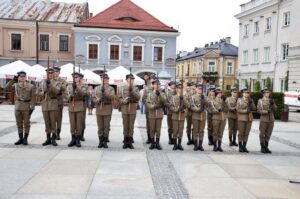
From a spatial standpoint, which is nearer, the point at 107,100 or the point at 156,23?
the point at 107,100

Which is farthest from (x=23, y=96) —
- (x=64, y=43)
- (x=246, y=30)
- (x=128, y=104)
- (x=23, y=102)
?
(x=246, y=30)

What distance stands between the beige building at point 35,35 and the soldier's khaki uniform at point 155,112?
94.2 ft

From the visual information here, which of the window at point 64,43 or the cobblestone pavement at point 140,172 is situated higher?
the window at point 64,43

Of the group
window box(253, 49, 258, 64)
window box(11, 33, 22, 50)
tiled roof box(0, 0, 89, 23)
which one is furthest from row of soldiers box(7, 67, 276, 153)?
tiled roof box(0, 0, 89, 23)

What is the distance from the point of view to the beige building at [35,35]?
36750 millimetres

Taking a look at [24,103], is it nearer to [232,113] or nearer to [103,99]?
[103,99]

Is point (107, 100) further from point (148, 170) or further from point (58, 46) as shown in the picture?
point (58, 46)

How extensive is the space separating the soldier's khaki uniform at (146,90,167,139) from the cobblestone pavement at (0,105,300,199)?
534mm

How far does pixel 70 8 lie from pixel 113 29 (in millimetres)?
7959

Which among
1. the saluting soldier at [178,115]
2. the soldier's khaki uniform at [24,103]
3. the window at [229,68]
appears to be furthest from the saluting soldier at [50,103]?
the window at [229,68]

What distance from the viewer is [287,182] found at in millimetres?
6828

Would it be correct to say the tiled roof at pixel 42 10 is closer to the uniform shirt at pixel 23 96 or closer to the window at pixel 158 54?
the window at pixel 158 54

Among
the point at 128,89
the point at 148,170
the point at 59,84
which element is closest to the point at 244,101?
the point at 128,89

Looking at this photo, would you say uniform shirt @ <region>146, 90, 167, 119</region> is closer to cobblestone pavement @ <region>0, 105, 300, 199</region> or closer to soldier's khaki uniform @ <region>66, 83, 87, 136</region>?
cobblestone pavement @ <region>0, 105, 300, 199</region>
